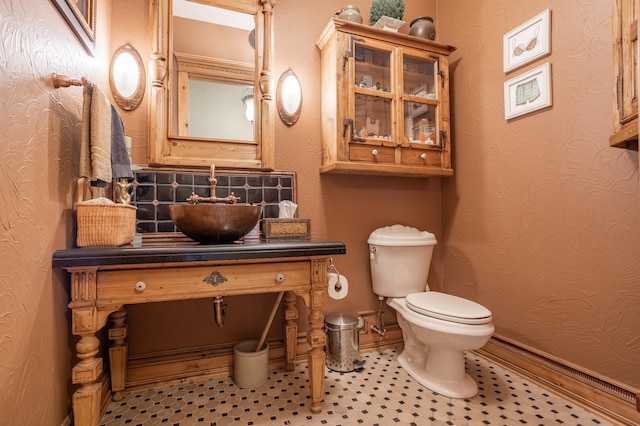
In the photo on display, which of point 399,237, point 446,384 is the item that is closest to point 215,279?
point 399,237

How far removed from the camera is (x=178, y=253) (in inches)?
42.9

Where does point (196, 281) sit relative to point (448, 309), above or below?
above

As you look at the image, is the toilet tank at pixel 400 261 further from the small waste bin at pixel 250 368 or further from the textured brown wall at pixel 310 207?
the small waste bin at pixel 250 368

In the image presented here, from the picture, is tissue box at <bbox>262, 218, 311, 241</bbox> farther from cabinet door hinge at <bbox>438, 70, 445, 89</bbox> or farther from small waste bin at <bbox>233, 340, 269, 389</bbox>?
cabinet door hinge at <bbox>438, 70, 445, 89</bbox>

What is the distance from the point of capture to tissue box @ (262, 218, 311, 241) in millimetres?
1523

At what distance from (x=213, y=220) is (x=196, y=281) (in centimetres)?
24

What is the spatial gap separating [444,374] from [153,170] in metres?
1.83

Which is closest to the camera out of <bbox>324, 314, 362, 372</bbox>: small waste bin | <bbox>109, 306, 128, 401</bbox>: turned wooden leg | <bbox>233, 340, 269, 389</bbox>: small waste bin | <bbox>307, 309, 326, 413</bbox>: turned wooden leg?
<bbox>307, 309, 326, 413</bbox>: turned wooden leg

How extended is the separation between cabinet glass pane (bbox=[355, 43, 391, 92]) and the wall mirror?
368 millimetres

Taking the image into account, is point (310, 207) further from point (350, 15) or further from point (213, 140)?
point (350, 15)

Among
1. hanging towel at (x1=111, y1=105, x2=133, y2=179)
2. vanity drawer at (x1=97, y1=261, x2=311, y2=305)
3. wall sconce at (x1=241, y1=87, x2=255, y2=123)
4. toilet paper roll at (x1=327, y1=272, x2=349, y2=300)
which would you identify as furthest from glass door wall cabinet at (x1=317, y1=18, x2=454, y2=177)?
hanging towel at (x1=111, y1=105, x2=133, y2=179)

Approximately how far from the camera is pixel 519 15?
1.70 meters

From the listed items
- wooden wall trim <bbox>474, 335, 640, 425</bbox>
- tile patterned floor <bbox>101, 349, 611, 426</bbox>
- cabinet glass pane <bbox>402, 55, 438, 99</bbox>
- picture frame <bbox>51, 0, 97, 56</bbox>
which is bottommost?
tile patterned floor <bbox>101, 349, 611, 426</bbox>

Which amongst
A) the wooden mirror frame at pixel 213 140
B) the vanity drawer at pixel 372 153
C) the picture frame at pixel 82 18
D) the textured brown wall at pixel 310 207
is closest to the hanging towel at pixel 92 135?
the picture frame at pixel 82 18
